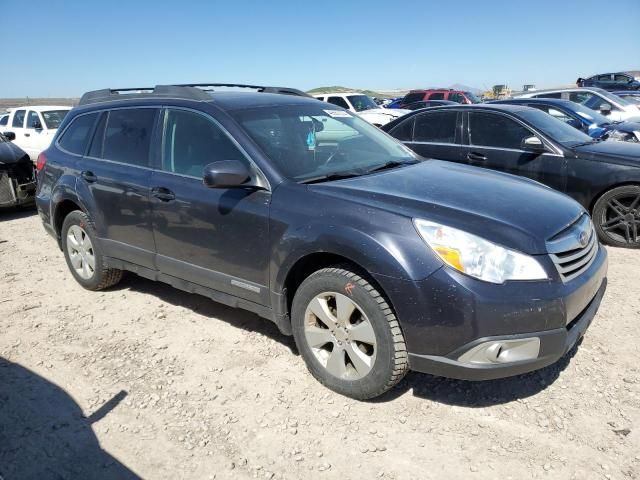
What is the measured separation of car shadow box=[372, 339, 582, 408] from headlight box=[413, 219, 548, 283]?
0.87 meters

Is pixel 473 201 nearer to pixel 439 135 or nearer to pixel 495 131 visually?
pixel 495 131

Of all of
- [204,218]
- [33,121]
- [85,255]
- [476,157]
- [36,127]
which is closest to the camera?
[204,218]

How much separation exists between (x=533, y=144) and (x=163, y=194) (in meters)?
4.48

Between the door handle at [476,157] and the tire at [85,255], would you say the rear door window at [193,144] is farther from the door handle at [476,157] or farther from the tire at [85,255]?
the door handle at [476,157]

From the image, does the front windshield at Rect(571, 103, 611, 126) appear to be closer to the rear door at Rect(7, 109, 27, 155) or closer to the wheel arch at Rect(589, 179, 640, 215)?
the wheel arch at Rect(589, 179, 640, 215)

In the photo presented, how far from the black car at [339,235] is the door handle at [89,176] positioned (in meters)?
0.03

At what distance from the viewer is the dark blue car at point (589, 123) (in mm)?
8414

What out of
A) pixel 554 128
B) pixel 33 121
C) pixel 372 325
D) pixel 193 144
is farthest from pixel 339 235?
pixel 33 121

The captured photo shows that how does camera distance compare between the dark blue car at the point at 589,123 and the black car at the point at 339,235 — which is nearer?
the black car at the point at 339,235

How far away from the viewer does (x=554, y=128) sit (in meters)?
6.42

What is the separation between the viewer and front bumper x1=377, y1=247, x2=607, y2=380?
248 cm

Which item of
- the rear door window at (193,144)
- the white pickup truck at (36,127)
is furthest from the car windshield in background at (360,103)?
the rear door window at (193,144)

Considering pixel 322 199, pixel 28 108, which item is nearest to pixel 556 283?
pixel 322 199

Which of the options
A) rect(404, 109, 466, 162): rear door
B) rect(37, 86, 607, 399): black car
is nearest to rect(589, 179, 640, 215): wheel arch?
rect(404, 109, 466, 162): rear door
